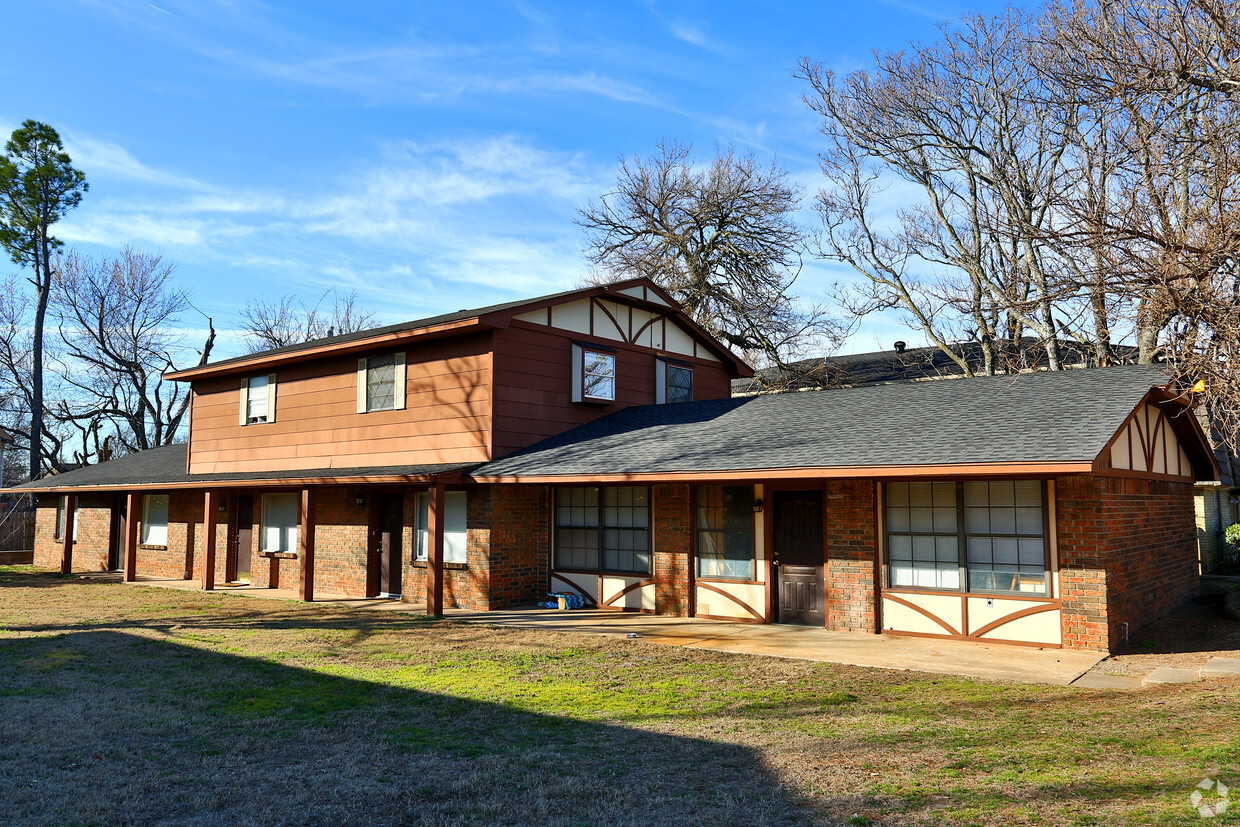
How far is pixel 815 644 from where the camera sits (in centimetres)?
1084

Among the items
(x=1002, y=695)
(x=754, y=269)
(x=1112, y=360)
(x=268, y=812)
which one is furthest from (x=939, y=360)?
(x=268, y=812)

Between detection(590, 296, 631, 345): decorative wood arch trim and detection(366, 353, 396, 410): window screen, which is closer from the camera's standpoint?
detection(366, 353, 396, 410): window screen

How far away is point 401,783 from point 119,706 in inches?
147

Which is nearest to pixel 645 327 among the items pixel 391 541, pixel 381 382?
pixel 381 382

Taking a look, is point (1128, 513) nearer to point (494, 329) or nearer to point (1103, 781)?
point (1103, 781)

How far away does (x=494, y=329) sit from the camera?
48.7 feet

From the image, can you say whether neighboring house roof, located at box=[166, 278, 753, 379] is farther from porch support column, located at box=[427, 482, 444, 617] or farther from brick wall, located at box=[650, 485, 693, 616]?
brick wall, located at box=[650, 485, 693, 616]

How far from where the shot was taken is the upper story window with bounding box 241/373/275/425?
19062 mm

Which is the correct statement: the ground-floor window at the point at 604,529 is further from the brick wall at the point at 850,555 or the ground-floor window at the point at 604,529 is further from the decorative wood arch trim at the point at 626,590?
the brick wall at the point at 850,555

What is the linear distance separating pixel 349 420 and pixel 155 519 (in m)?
8.58

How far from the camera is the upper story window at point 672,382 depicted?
60.3 feet

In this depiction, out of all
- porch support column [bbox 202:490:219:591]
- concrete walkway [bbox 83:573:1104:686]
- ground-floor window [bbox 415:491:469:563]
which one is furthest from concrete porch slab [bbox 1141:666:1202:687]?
porch support column [bbox 202:490:219:591]

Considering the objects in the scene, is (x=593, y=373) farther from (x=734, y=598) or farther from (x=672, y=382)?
(x=734, y=598)

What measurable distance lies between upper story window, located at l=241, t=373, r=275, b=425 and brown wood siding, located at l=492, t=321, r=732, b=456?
680 cm
